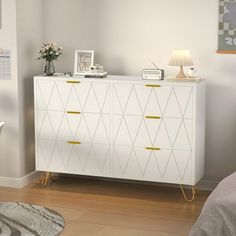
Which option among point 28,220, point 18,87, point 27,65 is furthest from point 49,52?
point 28,220

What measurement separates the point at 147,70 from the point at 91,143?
33.4 inches

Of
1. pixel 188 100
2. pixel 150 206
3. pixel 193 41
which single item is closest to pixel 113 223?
pixel 150 206

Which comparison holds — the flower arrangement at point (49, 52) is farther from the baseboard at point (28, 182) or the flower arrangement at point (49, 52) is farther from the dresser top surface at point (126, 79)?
the baseboard at point (28, 182)

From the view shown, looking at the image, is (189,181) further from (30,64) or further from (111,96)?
(30,64)

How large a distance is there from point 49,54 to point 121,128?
3.35ft

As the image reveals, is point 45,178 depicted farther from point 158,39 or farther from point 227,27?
point 227,27

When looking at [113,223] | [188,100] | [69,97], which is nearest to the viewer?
[113,223]

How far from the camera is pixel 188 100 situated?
17.4 ft

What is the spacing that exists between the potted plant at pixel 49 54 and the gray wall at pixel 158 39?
0.83ft

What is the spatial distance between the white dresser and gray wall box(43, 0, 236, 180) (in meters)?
0.22

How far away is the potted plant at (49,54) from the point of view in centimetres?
585

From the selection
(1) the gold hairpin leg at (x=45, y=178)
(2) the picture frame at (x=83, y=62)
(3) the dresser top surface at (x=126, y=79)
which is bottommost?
(1) the gold hairpin leg at (x=45, y=178)

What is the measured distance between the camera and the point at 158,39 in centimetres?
578

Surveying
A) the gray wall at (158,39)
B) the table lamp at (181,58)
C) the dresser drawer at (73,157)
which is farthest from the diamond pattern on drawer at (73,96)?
the table lamp at (181,58)
